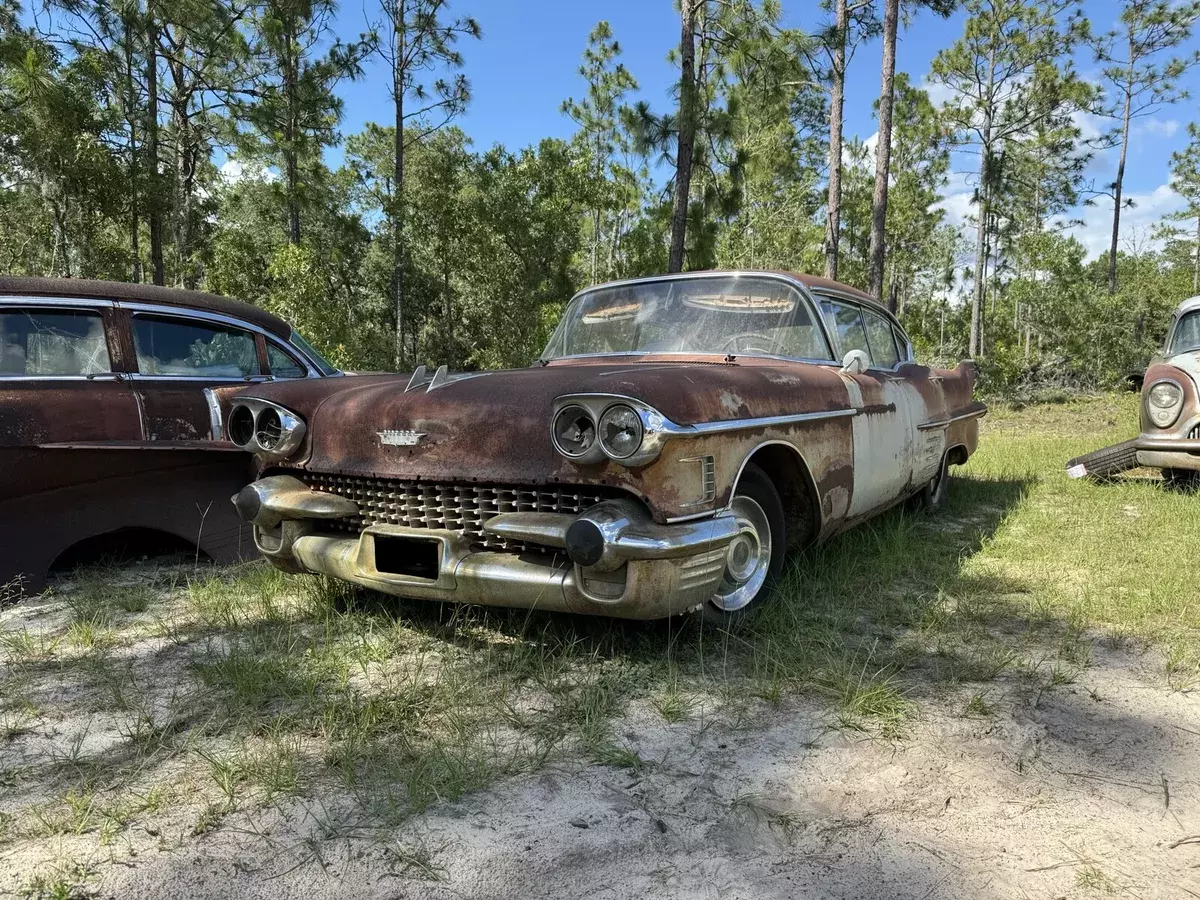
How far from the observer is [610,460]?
236 centimetres

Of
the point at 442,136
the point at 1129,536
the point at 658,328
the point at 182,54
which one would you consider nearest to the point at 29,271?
the point at 182,54

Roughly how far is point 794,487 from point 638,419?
119 cm

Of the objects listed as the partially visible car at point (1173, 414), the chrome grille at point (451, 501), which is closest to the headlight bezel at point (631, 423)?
the chrome grille at point (451, 501)

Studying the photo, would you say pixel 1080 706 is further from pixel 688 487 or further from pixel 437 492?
pixel 437 492

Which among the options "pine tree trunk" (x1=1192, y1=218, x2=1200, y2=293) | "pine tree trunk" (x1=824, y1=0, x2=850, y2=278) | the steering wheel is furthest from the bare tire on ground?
"pine tree trunk" (x1=1192, y1=218, x2=1200, y2=293)

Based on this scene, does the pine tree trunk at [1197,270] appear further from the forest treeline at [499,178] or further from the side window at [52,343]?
the side window at [52,343]

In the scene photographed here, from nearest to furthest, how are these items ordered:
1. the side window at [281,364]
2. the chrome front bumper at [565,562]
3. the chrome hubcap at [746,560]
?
the chrome front bumper at [565,562], the chrome hubcap at [746,560], the side window at [281,364]

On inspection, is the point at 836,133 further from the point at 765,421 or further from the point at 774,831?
the point at 774,831

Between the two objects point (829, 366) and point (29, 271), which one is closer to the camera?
point (829, 366)

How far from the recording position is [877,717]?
2299mm

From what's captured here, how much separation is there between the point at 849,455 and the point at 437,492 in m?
1.87

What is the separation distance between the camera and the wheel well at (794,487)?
10.1 feet

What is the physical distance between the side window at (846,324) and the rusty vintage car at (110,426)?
298 centimetres

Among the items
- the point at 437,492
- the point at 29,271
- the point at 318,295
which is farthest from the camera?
the point at 29,271
